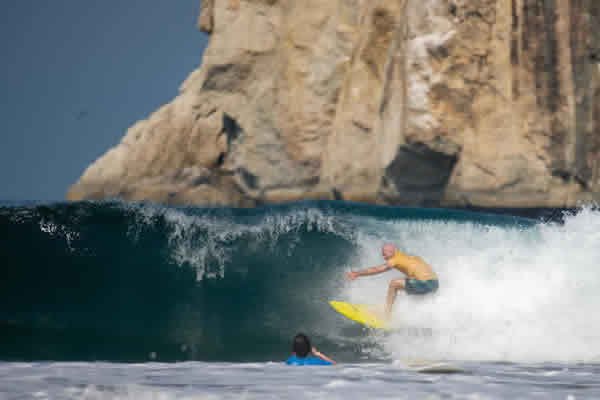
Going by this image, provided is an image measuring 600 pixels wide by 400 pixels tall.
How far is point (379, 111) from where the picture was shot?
23297 mm

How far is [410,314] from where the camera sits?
31.1 ft

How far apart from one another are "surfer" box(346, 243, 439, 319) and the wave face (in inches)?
14.5

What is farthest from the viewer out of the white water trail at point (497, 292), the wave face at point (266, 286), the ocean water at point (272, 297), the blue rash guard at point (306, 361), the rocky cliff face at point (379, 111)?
the rocky cliff face at point (379, 111)

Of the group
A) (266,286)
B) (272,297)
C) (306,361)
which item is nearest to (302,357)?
(306,361)

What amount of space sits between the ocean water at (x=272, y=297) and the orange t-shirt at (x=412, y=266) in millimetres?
492

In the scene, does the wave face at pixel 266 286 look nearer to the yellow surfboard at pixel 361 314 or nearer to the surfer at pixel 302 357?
the yellow surfboard at pixel 361 314

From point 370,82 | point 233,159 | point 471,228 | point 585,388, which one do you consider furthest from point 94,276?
point 233,159

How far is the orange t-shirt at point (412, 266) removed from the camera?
930 cm

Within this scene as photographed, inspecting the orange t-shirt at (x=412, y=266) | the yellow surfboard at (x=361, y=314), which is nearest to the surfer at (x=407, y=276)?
the orange t-shirt at (x=412, y=266)

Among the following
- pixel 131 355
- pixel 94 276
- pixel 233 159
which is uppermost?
pixel 233 159

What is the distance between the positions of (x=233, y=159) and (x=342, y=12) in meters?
7.34

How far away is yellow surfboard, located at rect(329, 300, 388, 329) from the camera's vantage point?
30.6ft

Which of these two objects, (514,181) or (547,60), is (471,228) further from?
(547,60)

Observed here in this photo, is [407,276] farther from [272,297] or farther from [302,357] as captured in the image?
[302,357]
